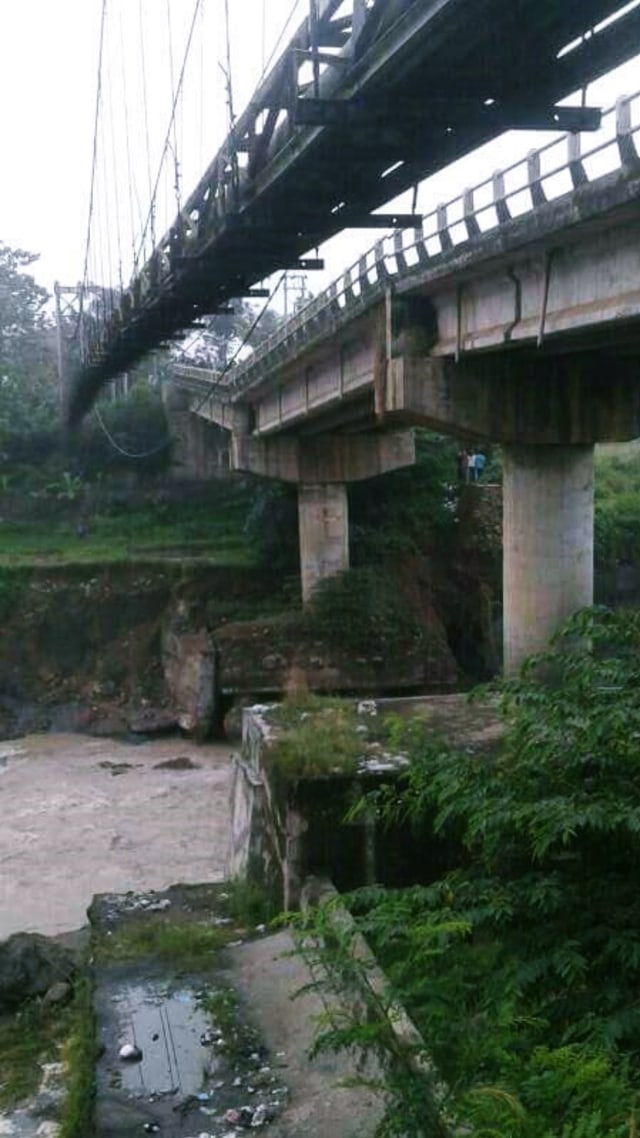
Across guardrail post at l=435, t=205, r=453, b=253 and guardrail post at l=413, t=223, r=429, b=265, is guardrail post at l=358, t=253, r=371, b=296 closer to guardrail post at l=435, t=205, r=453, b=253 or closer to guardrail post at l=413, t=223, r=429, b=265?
guardrail post at l=413, t=223, r=429, b=265

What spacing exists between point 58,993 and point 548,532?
9.55 metres

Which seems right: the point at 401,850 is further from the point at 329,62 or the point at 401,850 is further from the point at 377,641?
the point at 377,641

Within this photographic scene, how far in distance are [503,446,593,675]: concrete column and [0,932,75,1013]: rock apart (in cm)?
807

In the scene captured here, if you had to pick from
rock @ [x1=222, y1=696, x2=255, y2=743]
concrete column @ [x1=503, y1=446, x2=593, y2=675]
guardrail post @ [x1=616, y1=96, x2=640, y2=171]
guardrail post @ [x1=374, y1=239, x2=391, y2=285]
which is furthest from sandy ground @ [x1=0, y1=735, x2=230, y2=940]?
guardrail post @ [x1=616, y1=96, x2=640, y2=171]

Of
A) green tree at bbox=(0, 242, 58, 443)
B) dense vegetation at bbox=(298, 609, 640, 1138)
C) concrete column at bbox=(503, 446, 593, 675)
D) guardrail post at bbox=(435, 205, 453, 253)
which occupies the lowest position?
dense vegetation at bbox=(298, 609, 640, 1138)

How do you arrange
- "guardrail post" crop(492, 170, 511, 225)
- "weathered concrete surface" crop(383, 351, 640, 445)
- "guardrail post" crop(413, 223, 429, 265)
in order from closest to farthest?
"guardrail post" crop(492, 170, 511, 225) → "guardrail post" crop(413, 223, 429, 265) → "weathered concrete surface" crop(383, 351, 640, 445)

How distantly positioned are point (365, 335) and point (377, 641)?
33.3ft

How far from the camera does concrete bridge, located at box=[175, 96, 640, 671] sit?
1289 centimetres

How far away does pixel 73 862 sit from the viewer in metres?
20.0

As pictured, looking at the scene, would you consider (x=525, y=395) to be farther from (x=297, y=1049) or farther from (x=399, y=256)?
(x=297, y=1049)

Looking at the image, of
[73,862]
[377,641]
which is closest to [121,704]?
[377,641]

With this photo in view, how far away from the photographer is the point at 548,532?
1764cm

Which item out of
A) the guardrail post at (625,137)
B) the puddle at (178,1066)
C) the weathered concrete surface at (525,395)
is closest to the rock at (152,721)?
the weathered concrete surface at (525,395)

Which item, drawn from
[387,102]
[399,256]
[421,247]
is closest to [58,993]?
[387,102]
